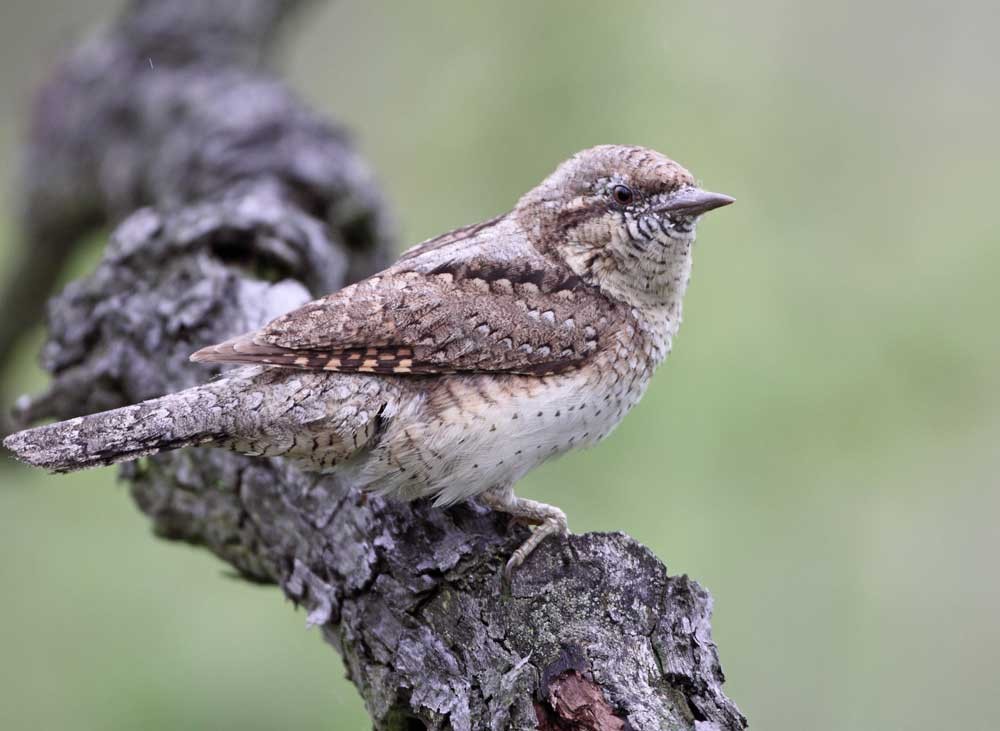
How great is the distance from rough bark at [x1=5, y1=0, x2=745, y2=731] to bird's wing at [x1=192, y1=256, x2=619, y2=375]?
0.50 metres

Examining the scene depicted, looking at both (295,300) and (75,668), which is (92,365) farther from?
(75,668)

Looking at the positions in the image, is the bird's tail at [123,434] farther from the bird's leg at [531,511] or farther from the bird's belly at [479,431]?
the bird's leg at [531,511]

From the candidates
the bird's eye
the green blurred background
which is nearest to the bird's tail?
the bird's eye

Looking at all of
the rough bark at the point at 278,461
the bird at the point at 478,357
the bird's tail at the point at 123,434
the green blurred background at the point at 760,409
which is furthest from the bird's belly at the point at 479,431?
the green blurred background at the point at 760,409

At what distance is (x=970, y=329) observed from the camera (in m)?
4.61

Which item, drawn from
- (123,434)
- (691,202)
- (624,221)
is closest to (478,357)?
(624,221)

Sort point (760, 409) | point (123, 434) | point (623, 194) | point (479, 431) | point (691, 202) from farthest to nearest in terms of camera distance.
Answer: point (760, 409) → point (623, 194) → point (691, 202) → point (479, 431) → point (123, 434)

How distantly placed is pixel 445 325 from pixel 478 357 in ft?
0.43

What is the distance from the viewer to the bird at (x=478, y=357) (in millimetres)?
2688

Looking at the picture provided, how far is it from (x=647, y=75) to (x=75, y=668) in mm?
4110

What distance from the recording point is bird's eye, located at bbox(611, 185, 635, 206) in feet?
10.1

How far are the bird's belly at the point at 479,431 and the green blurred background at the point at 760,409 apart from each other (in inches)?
61.1

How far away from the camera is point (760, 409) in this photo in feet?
15.4

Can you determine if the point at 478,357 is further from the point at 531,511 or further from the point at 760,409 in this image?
the point at 760,409
